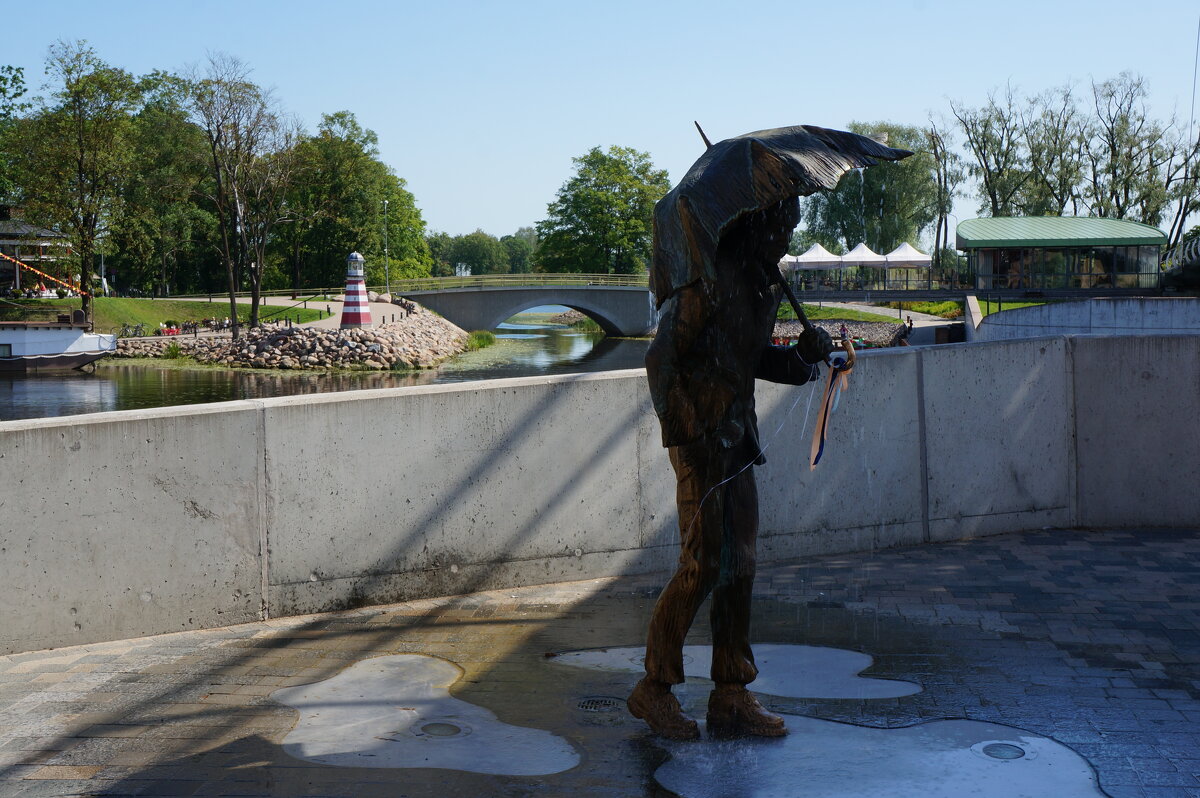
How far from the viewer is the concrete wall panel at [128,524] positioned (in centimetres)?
555

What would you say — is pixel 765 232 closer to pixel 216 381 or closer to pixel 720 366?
pixel 720 366

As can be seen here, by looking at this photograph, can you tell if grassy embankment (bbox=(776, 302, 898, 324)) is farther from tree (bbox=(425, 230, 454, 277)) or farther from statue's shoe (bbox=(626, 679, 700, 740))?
tree (bbox=(425, 230, 454, 277))

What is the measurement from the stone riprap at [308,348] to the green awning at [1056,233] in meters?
27.2

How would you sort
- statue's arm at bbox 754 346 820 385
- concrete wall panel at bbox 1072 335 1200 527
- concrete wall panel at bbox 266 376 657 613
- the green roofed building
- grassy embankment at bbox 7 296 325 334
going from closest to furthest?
statue's arm at bbox 754 346 820 385, concrete wall panel at bbox 266 376 657 613, concrete wall panel at bbox 1072 335 1200 527, the green roofed building, grassy embankment at bbox 7 296 325 334

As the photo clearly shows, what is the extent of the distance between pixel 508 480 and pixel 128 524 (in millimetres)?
2161

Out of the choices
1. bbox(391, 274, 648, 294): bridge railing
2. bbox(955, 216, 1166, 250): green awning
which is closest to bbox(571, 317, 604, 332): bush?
bbox(391, 274, 648, 294): bridge railing

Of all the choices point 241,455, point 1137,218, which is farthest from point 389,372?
point 1137,218

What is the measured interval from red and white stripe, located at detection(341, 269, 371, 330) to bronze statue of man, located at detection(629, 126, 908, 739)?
4985 cm

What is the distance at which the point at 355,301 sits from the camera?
5338 centimetres

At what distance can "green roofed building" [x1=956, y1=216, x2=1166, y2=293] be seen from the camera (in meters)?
52.6

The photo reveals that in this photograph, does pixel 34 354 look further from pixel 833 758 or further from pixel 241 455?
pixel 833 758

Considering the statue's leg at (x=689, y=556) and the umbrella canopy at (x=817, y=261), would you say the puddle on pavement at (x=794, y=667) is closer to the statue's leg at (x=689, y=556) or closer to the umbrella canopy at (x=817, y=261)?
the statue's leg at (x=689, y=556)

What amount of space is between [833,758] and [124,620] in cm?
374

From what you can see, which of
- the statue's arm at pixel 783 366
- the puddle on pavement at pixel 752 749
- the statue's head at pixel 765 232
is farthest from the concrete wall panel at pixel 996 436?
the statue's head at pixel 765 232
